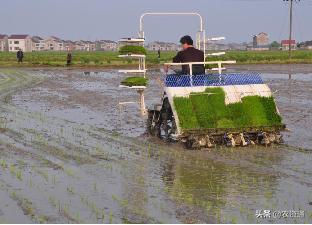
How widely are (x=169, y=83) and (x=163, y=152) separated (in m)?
1.49

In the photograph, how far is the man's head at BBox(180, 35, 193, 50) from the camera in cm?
1177

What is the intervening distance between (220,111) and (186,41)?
180 cm

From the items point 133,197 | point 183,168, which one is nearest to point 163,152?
point 183,168

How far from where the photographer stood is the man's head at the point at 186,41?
11766mm

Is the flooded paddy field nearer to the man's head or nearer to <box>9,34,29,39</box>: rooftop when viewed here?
the man's head

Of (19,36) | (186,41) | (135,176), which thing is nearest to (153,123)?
(186,41)

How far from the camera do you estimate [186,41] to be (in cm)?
1179

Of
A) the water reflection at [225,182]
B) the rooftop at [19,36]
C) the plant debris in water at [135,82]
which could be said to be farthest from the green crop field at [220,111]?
the rooftop at [19,36]

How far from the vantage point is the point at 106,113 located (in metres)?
17.0

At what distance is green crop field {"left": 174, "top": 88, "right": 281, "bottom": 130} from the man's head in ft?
4.10

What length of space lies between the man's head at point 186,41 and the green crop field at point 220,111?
1251 mm

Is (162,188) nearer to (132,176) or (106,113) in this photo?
(132,176)

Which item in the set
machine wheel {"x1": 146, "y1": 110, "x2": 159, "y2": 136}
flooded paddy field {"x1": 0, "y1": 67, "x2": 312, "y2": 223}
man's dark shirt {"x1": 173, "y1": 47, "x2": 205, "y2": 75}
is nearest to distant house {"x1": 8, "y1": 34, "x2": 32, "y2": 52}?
flooded paddy field {"x1": 0, "y1": 67, "x2": 312, "y2": 223}

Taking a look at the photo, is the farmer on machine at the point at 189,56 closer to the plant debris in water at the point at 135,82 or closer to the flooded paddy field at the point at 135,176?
the plant debris in water at the point at 135,82
